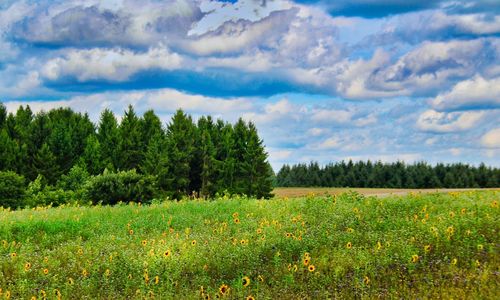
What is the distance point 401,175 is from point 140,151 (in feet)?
142

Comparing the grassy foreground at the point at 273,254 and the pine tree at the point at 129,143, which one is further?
the pine tree at the point at 129,143

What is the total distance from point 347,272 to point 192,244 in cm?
338

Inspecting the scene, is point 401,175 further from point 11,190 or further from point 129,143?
point 11,190

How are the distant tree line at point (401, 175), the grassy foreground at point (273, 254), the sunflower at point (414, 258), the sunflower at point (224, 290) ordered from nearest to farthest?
1. the sunflower at point (224, 290)
2. the grassy foreground at point (273, 254)
3. the sunflower at point (414, 258)
4. the distant tree line at point (401, 175)

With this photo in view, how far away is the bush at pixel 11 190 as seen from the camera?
2813cm

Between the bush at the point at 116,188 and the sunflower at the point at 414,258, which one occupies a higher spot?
the bush at the point at 116,188

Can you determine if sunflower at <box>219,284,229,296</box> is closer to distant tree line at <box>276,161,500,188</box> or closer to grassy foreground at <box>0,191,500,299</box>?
grassy foreground at <box>0,191,500,299</box>

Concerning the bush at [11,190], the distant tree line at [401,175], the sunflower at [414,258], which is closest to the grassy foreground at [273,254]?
the sunflower at [414,258]

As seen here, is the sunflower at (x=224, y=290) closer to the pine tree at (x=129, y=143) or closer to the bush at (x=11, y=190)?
the bush at (x=11, y=190)

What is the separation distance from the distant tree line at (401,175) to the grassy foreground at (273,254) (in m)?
61.9

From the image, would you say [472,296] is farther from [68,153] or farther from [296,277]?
[68,153]

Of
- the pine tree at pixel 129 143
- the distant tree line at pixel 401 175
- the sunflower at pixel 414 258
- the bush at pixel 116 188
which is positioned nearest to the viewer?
the sunflower at pixel 414 258

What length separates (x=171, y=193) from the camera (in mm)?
44438

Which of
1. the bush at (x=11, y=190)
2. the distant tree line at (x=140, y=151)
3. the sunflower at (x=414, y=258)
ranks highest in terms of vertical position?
the distant tree line at (x=140, y=151)
